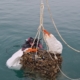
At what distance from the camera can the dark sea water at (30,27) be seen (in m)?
11.8

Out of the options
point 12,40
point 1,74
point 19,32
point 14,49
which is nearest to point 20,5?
point 19,32

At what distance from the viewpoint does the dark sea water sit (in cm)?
1183

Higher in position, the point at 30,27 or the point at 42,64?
the point at 42,64

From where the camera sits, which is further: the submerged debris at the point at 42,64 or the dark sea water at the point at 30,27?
the dark sea water at the point at 30,27

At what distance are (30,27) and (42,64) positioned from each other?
1048 cm

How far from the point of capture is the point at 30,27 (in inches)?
773

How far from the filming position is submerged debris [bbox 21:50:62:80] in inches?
377

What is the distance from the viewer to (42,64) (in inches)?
376

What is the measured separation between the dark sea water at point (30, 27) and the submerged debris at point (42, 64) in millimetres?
907

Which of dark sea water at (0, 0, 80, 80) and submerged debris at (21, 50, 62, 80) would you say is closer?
submerged debris at (21, 50, 62, 80)

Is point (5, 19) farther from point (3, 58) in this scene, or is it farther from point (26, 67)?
point (26, 67)

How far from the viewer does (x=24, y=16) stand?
24.2 meters

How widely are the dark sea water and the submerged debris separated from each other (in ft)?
2.98

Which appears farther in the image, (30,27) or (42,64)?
(30,27)
